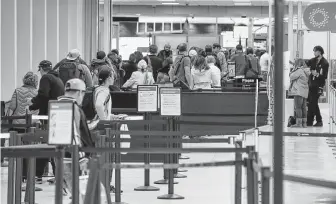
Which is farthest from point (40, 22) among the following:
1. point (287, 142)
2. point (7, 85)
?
point (287, 142)

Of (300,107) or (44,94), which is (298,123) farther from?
(44,94)

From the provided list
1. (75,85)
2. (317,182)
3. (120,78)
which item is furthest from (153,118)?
(317,182)

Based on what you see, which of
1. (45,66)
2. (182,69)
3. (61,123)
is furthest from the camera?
(182,69)

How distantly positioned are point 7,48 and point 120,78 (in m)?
3.35

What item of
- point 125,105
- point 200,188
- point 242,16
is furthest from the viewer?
point 242,16

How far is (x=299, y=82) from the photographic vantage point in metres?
23.2

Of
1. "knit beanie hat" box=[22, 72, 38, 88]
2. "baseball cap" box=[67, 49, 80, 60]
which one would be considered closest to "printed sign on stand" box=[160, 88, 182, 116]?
"knit beanie hat" box=[22, 72, 38, 88]

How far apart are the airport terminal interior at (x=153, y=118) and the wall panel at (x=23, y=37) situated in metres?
0.02

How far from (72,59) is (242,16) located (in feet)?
111

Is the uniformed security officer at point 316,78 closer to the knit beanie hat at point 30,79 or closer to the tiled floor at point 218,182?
Result: the tiled floor at point 218,182

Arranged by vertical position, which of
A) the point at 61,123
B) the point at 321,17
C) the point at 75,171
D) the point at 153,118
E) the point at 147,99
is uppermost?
the point at 321,17

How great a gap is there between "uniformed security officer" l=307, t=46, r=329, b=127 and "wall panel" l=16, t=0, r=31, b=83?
757cm

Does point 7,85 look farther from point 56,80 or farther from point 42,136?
point 42,136

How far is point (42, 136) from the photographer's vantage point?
8359mm
